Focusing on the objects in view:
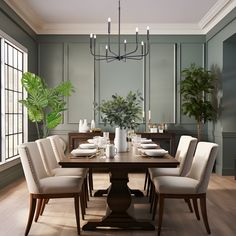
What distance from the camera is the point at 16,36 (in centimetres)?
622

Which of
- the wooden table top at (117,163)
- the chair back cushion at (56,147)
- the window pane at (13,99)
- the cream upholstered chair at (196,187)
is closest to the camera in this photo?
the wooden table top at (117,163)

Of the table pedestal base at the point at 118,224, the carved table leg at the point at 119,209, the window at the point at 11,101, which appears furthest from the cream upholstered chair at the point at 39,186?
the window at the point at 11,101

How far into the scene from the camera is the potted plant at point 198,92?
695cm

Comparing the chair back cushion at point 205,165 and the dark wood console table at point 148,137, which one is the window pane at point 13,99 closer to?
the dark wood console table at point 148,137

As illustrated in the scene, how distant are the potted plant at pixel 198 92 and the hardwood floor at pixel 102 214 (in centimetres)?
182

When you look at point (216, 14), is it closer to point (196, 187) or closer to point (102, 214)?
point (196, 187)

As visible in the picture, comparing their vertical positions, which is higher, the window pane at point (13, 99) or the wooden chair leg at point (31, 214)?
the window pane at point (13, 99)

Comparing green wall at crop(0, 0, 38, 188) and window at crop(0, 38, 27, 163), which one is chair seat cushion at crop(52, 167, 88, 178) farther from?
window at crop(0, 38, 27, 163)

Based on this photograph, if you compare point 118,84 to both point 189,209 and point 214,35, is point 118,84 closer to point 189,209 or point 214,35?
point 214,35

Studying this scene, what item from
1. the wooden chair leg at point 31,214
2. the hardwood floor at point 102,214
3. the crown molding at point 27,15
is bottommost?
the hardwood floor at point 102,214

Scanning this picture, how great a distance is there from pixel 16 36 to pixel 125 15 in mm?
2009

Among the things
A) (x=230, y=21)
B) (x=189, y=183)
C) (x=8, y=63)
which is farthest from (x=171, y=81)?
(x=189, y=183)

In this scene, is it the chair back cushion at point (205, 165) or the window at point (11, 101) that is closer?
the chair back cushion at point (205, 165)

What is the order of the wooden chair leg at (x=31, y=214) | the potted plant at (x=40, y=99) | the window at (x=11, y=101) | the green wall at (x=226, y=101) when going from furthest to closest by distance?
the green wall at (x=226, y=101), the potted plant at (x=40, y=99), the window at (x=11, y=101), the wooden chair leg at (x=31, y=214)
